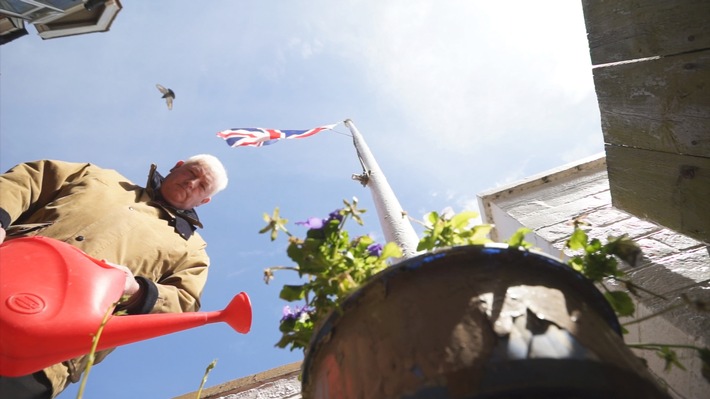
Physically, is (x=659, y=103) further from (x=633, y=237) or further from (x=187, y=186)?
(x=187, y=186)

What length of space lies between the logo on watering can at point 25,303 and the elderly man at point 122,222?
0.53 metres

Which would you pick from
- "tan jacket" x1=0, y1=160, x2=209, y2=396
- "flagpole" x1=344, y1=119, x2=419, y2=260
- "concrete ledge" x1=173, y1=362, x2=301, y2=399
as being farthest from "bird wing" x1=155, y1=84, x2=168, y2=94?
"concrete ledge" x1=173, y1=362, x2=301, y2=399

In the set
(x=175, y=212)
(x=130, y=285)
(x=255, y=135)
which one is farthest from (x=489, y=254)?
(x=255, y=135)

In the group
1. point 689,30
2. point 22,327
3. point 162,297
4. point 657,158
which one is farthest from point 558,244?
point 22,327

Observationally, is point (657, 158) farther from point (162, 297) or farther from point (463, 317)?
point (162, 297)

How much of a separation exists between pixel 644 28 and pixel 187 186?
2514 mm

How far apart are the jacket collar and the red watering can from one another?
4.07 feet

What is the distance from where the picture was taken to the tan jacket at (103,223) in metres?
1.97

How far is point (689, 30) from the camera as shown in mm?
1151

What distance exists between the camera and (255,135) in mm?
6121

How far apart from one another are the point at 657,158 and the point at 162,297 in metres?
2.15

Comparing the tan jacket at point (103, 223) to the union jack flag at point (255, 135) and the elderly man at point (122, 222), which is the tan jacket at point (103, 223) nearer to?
the elderly man at point (122, 222)

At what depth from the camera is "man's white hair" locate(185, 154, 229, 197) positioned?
9.29 ft

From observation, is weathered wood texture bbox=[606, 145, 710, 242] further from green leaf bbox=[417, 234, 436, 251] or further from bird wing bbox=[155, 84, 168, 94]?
→ bird wing bbox=[155, 84, 168, 94]
